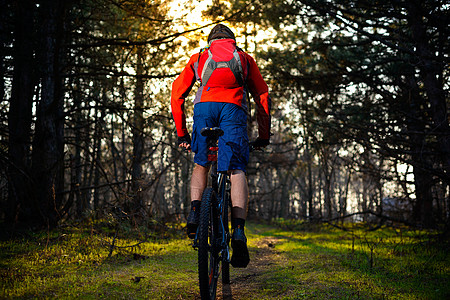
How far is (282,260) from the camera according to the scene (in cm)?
463

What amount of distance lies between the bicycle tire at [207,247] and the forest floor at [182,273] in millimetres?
362

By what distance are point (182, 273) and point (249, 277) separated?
745 mm

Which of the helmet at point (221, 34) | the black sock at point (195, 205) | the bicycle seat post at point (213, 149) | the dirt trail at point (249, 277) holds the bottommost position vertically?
the dirt trail at point (249, 277)

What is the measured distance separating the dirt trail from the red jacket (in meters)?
1.46

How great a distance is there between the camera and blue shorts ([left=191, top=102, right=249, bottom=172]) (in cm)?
274

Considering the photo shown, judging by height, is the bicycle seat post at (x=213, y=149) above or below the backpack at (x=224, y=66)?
below

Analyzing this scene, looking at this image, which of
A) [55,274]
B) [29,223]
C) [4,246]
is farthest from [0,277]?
[29,223]

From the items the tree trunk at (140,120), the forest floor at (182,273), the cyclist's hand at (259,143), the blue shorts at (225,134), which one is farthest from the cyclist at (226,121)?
the tree trunk at (140,120)

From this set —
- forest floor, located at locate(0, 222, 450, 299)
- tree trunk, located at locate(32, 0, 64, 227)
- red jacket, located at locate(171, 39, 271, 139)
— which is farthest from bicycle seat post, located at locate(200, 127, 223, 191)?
tree trunk, located at locate(32, 0, 64, 227)

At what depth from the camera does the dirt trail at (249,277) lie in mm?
2953

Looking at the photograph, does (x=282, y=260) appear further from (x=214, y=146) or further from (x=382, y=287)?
(x=214, y=146)

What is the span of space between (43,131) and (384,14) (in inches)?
243

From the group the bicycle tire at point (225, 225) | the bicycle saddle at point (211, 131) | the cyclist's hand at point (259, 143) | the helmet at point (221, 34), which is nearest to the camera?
Result: the bicycle saddle at point (211, 131)

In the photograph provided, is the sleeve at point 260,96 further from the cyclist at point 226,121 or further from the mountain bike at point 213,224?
the mountain bike at point 213,224
